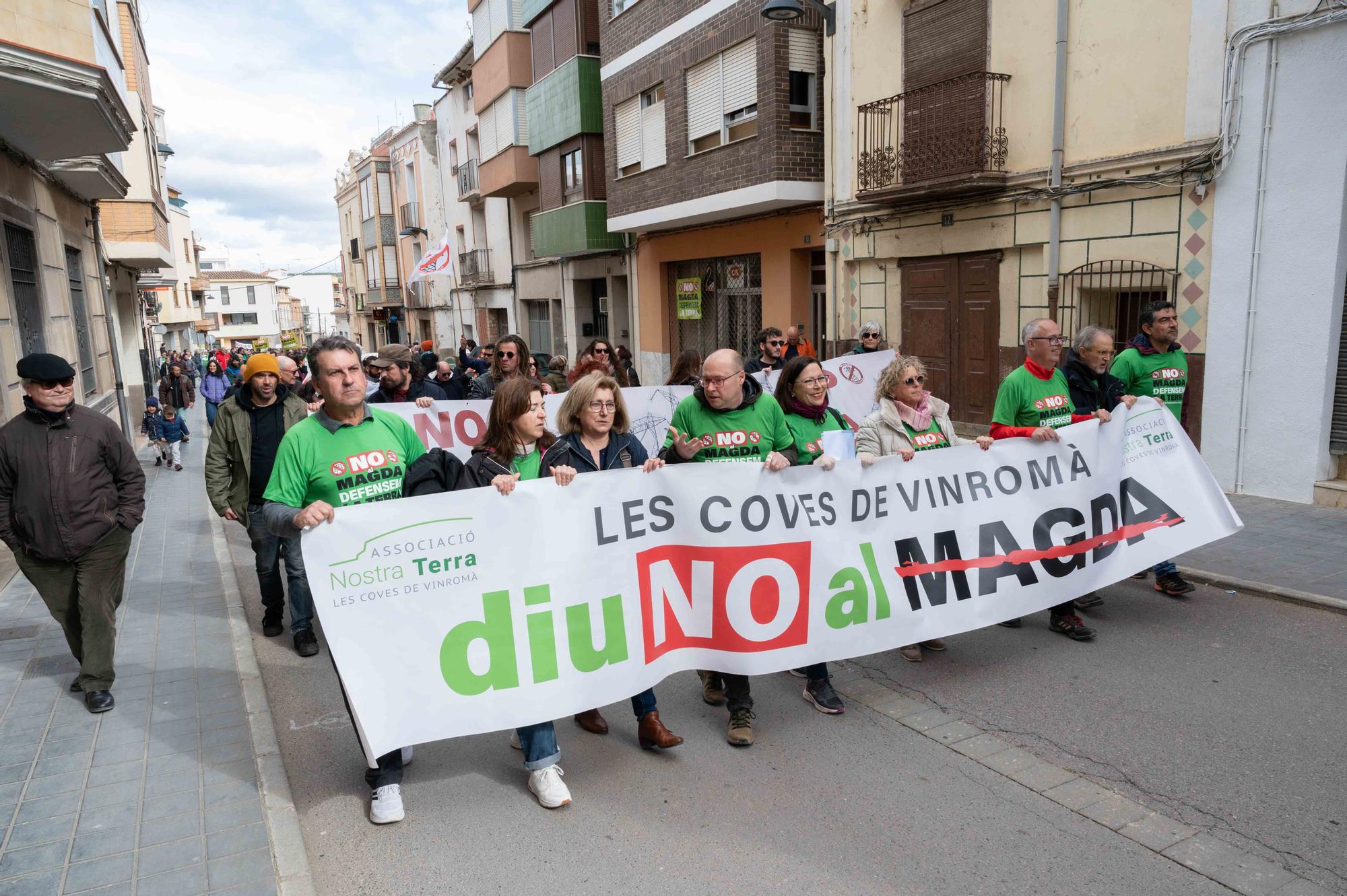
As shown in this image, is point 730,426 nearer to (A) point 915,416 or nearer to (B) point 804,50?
(A) point 915,416

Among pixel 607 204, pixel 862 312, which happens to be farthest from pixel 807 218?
pixel 607 204

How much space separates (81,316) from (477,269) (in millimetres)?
19594

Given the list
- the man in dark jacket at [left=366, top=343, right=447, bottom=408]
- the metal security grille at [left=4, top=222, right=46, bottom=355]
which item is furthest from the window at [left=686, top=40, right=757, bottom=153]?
the metal security grille at [left=4, top=222, right=46, bottom=355]

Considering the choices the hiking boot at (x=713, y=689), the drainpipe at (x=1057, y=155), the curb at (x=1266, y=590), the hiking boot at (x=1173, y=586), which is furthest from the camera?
the drainpipe at (x=1057, y=155)

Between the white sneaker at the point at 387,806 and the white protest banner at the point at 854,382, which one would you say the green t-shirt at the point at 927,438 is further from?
the white protest banner at the point at 854,382

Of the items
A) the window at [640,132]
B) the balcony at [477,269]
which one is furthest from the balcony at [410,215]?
the window at [640,132]

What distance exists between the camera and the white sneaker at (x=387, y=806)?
3.72 meters

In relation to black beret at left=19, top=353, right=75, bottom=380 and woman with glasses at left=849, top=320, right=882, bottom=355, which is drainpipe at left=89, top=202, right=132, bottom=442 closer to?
black beret at left=19, top=353, right=75, bottom=380

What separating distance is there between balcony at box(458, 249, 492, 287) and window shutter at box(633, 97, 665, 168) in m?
13.5

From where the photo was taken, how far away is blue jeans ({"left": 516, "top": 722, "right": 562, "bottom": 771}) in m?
3.85

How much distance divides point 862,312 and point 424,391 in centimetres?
844

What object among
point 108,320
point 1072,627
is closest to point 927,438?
point 1072,627

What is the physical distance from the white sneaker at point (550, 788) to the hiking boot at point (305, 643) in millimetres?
2616

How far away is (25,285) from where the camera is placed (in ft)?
33.2
